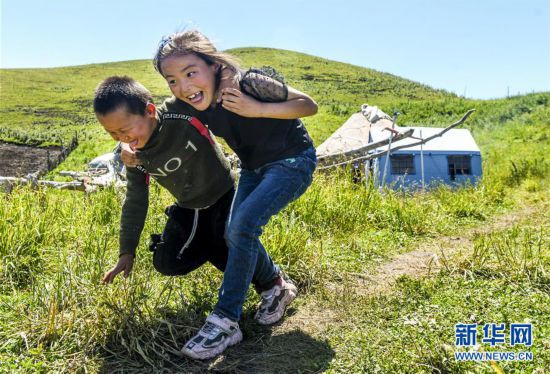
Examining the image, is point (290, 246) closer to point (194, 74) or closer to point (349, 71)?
point (194, 74)

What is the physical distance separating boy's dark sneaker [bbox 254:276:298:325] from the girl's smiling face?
4.04ft

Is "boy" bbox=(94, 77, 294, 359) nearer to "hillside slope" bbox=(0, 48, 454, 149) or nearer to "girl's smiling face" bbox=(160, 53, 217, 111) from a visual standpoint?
"girl's smiling face" bbox=(160, 53, 217, 111)

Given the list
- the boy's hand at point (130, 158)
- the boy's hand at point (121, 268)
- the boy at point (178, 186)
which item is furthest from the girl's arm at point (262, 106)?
the boy's hand at point (121, 268)

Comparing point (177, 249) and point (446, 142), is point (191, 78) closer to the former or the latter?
point (177, 249)

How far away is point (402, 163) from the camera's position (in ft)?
→ 40.4

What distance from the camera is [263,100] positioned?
8.47 feet

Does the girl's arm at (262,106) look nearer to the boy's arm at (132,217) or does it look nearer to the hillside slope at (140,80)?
the boy's arm at (132,217)

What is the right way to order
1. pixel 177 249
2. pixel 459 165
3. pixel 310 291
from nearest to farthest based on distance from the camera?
pixel 177 249
pixel 310 291
pixel 459 165

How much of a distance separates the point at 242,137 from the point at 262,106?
0.93ft

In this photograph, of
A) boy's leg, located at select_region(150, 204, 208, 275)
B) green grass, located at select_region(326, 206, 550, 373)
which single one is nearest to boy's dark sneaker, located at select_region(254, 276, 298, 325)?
green grass, located at select_region(326, 206, 550, 373)

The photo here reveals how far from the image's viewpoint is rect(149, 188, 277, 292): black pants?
294cm

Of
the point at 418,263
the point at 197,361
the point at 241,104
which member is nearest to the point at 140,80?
the point at 418,263

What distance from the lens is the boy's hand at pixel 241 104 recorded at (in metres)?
2.49

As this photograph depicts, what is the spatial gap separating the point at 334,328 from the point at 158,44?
197cm
